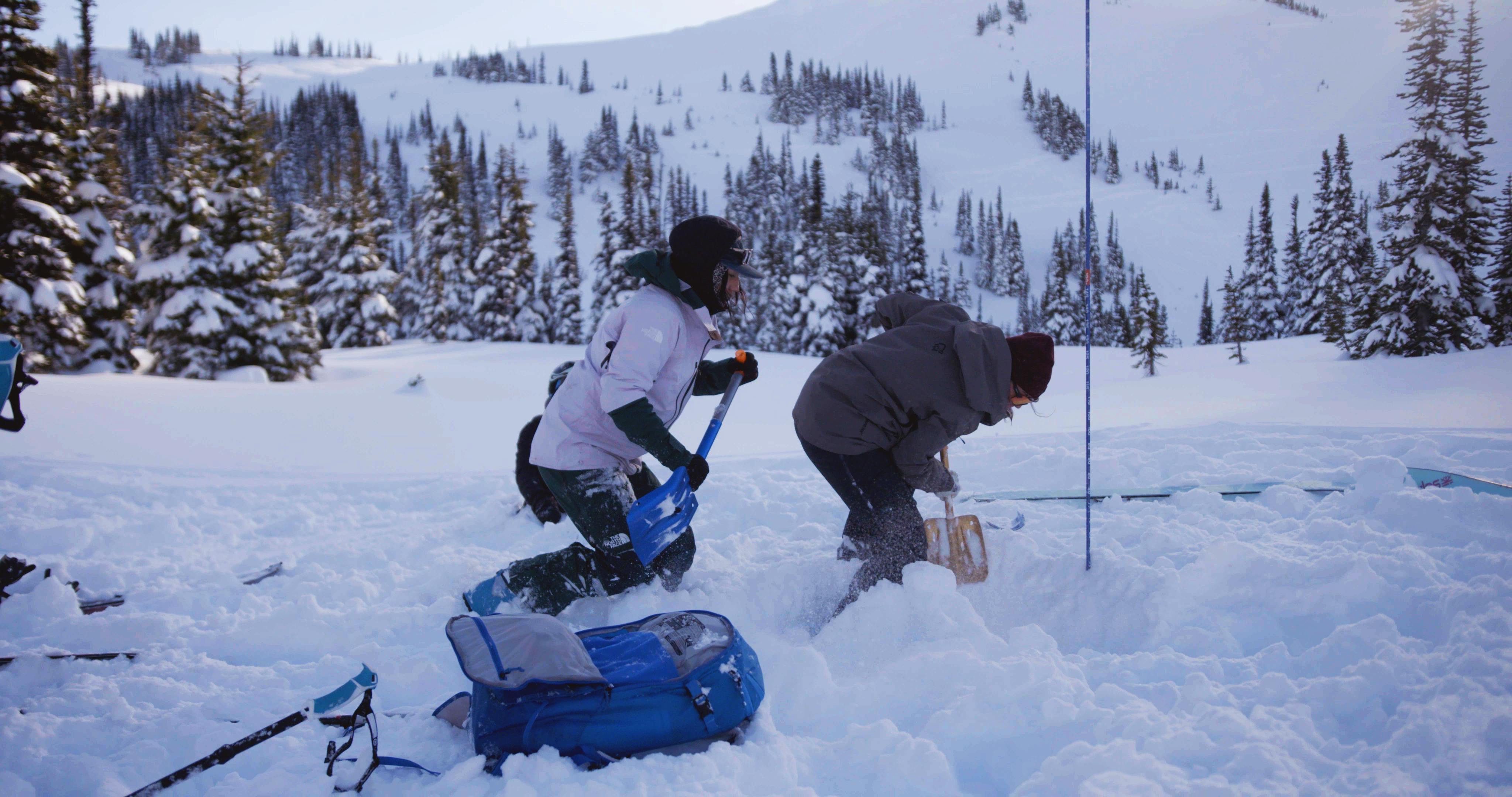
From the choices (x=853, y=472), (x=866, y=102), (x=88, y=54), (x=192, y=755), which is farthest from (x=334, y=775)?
(x=866, y=102)

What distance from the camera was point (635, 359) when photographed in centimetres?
290

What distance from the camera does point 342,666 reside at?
2949mm

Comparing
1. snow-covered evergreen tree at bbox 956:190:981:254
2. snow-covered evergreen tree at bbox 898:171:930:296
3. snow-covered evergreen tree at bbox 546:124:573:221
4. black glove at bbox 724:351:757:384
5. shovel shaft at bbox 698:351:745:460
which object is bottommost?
shovel shaft at bbox 698:351:745:460

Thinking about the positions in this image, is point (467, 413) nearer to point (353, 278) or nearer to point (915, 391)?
point (915, 391)

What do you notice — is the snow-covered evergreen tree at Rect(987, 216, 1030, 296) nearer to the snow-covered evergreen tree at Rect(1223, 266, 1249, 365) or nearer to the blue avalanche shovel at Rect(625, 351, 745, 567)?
the snow-covered evergreen tree at Rect(1223, 266, 1249, 365)

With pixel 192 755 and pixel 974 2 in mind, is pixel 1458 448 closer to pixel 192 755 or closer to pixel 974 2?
pixel 192 755

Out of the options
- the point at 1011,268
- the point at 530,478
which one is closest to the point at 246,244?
the point at 530,478

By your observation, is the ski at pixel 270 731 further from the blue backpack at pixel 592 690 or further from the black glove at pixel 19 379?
the black glove at pixel 19 379

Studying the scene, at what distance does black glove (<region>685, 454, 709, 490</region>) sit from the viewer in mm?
3037

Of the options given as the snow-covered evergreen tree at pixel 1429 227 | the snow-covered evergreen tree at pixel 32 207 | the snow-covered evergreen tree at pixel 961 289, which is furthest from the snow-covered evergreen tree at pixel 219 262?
the snow-covered evergreen tree at pixel 961 289

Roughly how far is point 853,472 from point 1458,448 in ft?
15.2

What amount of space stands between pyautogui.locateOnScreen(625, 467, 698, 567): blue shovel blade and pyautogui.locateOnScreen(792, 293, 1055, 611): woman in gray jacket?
0.60 m

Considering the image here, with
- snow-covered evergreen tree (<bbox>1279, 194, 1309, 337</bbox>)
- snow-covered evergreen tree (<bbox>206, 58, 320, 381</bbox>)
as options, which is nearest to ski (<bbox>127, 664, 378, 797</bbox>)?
snow-covered evergreen tree (<bbox>206, 58, 320, 381</bbox>)

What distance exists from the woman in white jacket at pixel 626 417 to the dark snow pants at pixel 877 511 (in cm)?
69
